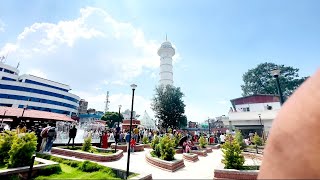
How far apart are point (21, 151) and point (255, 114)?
114 feet

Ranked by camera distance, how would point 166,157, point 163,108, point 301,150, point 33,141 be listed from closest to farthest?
point 301,150 < point 33,141 < point 166,157 < point 163,108

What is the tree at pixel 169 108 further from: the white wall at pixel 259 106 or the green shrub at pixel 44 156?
the green shrub at pixel 44 156

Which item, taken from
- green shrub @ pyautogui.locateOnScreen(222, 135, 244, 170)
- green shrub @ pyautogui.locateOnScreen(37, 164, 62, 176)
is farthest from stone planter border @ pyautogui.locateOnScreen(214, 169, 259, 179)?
green shrub @ pyautogui.locateOnScreen(37, 164, 62, 176)

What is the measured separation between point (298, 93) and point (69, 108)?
260 ft

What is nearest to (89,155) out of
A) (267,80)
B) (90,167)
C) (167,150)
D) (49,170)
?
(90,167)

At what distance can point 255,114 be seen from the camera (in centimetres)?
3512

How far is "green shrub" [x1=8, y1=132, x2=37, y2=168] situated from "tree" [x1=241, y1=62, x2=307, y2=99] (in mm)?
53429

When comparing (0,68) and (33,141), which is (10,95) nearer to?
(0,68)

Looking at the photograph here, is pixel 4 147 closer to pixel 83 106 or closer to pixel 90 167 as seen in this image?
pixel 90 167

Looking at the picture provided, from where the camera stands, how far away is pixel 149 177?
794 centimetres

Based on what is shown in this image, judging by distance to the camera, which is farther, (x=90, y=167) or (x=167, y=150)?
(x=167, y=150)

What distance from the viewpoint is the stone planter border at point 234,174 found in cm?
870

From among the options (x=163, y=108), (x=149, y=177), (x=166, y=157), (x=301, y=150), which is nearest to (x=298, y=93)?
(x=301, y=150)

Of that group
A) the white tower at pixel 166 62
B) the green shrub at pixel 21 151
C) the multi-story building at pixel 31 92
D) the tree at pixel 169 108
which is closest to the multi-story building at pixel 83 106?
the multi-story building at pixel 31 92
